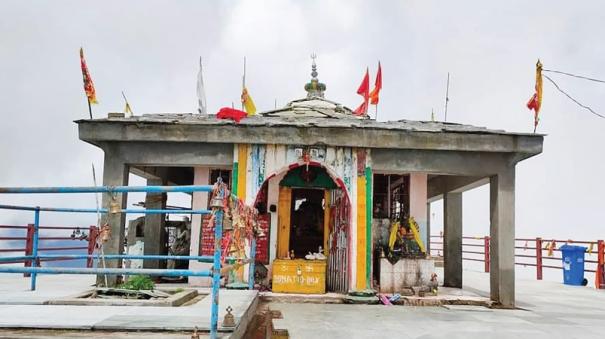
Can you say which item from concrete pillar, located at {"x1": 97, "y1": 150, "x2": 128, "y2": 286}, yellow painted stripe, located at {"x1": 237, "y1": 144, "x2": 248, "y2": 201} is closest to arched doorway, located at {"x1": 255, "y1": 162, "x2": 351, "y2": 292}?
yellow painted stripe, located at {"x1": 237, "y1": 144, "x2": 248, "y2": 201}

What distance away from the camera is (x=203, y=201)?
41.6 ft

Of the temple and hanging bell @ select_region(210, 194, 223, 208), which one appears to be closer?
hanging bell @ select_region(210, 194, 223, 208)

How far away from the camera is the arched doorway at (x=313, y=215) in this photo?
37.5ft

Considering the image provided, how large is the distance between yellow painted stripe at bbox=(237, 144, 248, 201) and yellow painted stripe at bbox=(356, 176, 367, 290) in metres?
2.70

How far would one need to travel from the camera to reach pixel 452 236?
15008 millimetres

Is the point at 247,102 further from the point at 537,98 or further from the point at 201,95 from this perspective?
the point at 537,98

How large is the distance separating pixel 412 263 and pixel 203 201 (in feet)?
18.9

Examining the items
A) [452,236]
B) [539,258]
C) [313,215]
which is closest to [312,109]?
[313,215]

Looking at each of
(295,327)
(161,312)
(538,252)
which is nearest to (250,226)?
(295,327)

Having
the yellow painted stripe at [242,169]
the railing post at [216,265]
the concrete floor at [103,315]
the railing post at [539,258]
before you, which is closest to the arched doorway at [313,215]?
the yellow painted stripe at [242,169]

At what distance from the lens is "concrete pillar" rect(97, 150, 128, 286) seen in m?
10.4

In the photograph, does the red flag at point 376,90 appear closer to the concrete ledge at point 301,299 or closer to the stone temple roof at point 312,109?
the stone temple roof at point 312,109

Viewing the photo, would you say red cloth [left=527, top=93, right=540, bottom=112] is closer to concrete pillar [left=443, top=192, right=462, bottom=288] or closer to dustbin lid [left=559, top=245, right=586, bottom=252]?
concrete pillar [left=443, top=192, right=462, bottom=288]

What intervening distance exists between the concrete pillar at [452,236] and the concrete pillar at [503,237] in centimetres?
347
